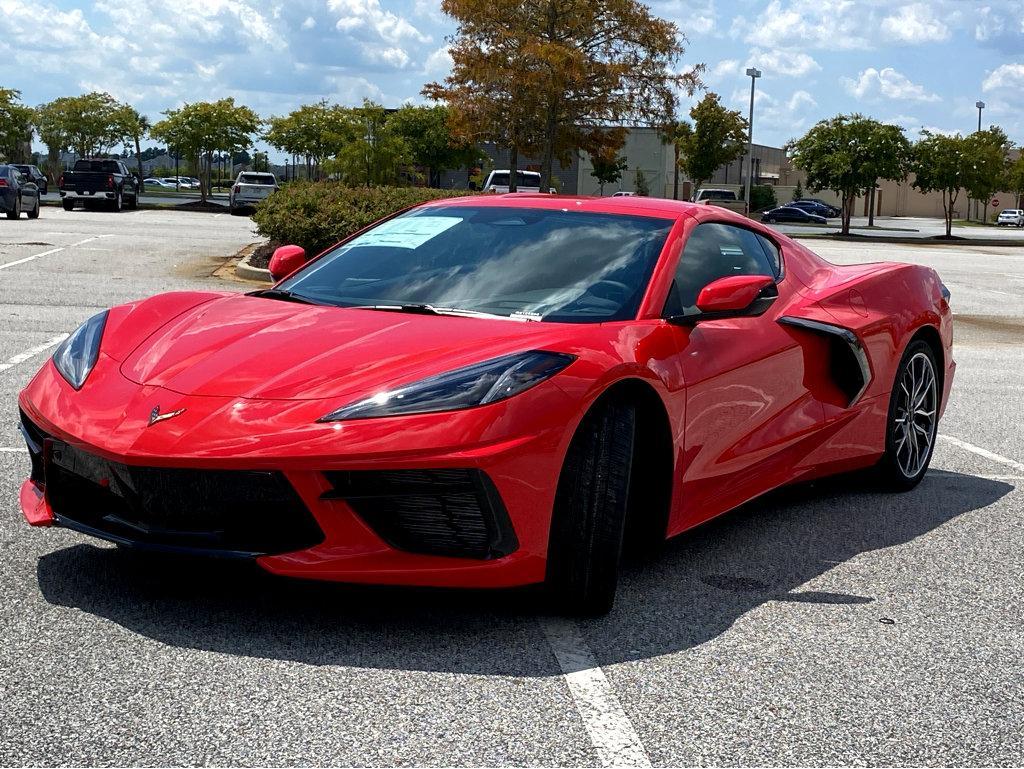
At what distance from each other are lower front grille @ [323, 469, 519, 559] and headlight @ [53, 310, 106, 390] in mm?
1098

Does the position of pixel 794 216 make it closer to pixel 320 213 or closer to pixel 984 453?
pixel 320 213

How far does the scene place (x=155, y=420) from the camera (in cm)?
378

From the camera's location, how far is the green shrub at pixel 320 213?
60.7 feet

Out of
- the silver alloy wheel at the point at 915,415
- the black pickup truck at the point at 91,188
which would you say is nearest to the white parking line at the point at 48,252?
the silver alloy wheel at the point at 915,415

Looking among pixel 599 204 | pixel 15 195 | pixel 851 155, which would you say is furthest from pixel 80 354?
pixel 851 155

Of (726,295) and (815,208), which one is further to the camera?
(815,208)

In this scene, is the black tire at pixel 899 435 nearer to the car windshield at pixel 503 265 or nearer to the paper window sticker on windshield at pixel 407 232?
the car windshield at pixel 503 265

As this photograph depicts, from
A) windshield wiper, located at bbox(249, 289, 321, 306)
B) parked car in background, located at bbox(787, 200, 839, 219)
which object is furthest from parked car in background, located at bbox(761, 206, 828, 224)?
windshield wiper, located at bbox(249, 289, 321, 306)

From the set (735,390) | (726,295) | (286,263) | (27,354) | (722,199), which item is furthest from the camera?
(722,199)

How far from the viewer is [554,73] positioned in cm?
4012

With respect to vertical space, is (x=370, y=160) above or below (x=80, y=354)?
above

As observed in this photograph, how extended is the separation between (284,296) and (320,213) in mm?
14118

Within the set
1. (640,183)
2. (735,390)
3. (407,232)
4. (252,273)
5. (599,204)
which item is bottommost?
(252,273)

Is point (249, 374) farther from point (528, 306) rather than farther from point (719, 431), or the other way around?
point (719, 431)
